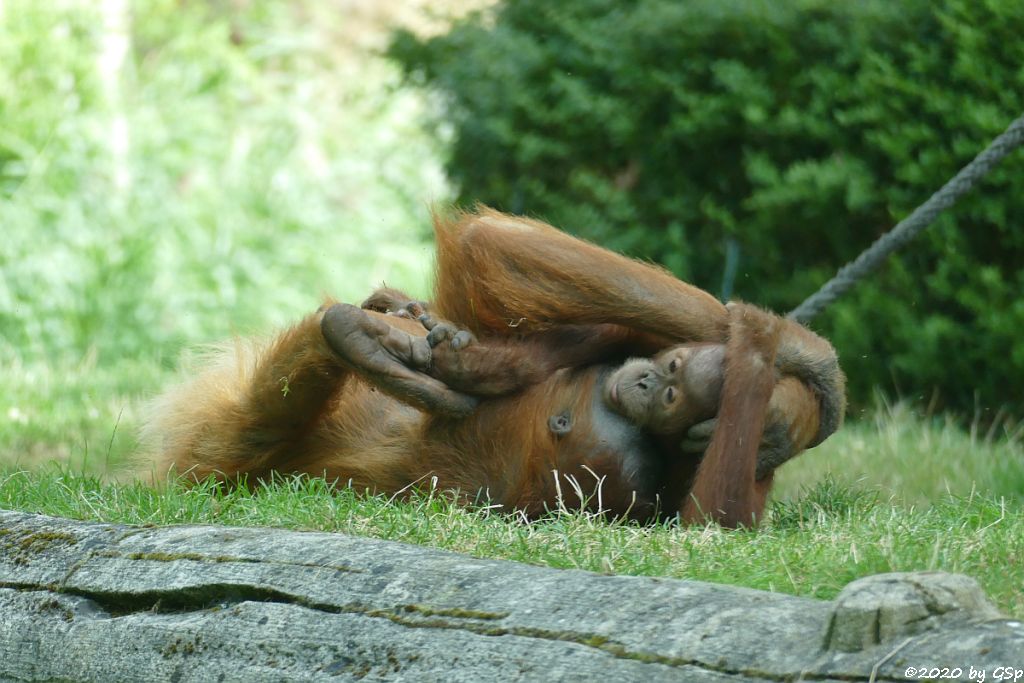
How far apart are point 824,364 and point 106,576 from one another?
78.3 inches

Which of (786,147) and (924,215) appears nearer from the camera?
(924,215)

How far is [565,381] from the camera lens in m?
3.85

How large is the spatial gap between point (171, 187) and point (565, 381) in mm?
7203

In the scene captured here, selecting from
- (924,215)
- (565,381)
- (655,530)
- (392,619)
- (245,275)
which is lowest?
(245,275)

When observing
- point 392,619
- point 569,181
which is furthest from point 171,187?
point 392,619

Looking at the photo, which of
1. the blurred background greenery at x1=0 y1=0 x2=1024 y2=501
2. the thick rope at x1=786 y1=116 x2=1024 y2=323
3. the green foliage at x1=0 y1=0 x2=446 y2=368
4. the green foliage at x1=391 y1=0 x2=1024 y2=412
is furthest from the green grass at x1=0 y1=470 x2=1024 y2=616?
the green foliage at x1=0 y1=0 x2=446 y2=368

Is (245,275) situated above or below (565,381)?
below

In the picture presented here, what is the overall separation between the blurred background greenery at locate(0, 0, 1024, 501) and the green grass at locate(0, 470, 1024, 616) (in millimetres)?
877

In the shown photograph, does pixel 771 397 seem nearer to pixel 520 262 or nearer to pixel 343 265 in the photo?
pixel 520 262

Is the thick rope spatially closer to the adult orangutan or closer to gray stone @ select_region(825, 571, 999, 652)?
the adult orangutan

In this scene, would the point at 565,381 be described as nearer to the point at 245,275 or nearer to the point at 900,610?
the point at 900,610

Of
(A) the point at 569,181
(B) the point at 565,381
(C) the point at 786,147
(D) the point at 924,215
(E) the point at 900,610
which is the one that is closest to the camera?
(E) the point at 900,610

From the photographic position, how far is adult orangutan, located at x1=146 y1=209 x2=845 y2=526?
11.8 ft

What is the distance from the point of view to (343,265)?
1121cm
